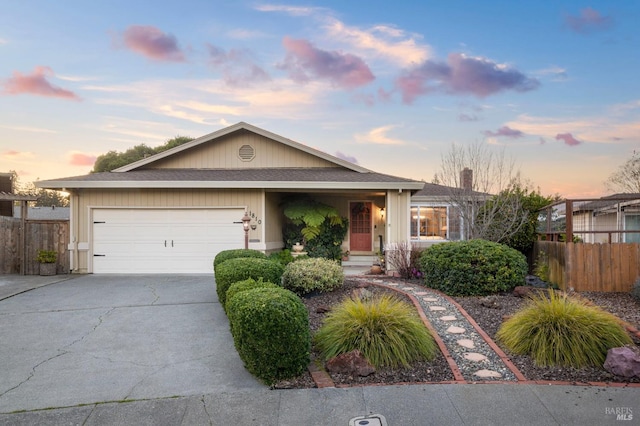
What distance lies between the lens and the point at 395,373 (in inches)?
184

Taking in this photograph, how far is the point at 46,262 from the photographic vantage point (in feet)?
39.2

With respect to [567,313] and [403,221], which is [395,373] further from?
[403,221]

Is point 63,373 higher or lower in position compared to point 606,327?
lower

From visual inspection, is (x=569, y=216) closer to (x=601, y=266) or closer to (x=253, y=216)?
(x=601, y=266)

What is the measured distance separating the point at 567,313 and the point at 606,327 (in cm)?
47

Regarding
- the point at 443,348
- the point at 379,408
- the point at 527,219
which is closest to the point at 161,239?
the point at 443,348

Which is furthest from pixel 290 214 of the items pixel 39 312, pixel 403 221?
pixel 39 312

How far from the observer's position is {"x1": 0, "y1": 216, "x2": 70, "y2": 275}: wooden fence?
12.2m

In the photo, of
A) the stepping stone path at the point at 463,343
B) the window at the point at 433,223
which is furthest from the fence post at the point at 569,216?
the window at the point at 433,223

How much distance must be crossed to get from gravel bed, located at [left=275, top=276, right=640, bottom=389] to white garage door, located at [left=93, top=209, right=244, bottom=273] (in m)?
5.16

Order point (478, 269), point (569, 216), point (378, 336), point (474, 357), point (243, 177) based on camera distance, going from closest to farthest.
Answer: point (378, 336)
point (474, 357)
point (478, 269)
point (569, 216)
point (243, 177)

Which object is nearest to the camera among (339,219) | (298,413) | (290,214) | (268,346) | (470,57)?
(298,413)

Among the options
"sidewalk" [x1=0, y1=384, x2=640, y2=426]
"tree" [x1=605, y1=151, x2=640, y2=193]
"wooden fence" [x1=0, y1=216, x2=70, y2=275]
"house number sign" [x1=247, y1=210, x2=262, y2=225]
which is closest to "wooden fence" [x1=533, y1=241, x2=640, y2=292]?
"sidewalk" [x1=0, y1=384, x2=640, y2=426]

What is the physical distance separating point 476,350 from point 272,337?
289cm
